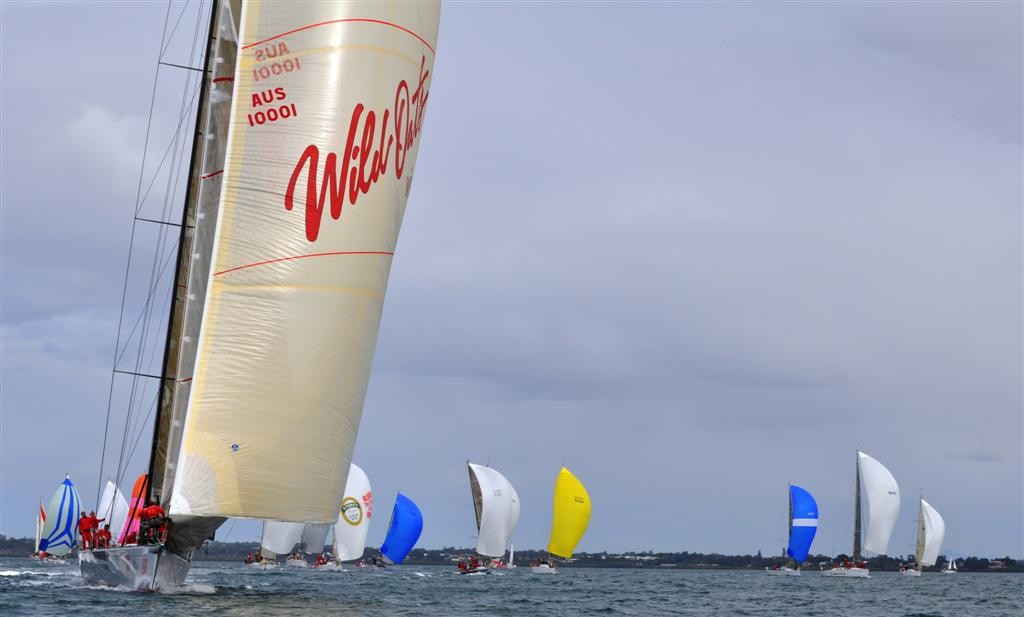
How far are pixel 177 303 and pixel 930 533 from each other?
301ft

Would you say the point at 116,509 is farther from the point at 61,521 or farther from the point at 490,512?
the point at 490,512

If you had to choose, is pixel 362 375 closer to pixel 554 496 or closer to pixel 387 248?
pixel 387 248

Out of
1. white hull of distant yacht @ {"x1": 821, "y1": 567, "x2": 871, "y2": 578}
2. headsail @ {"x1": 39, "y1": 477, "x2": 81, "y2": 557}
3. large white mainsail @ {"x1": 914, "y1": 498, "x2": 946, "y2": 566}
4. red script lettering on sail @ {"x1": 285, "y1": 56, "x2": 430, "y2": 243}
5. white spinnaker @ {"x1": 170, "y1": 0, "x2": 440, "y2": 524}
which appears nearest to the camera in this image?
white spinnaker @ {"x1": 170, "y1": 0, "x2": 440, "y2": 524}

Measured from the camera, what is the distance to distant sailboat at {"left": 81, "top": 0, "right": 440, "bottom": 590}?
2306cm

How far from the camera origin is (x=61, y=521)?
85.2m

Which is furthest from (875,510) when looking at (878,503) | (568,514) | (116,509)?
(116,509)

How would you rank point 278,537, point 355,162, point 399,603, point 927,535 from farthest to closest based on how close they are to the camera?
point 927,535 → point 278,537 → point 399,603 → point 355,162

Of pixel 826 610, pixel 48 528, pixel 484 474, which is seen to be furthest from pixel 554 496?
pixel 826 610

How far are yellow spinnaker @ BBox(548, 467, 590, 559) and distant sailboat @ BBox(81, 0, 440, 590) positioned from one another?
188 feet

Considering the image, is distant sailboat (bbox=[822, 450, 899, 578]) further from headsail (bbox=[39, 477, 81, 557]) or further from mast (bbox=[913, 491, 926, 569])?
headsail (bbox=[39, 477, 81, 557])

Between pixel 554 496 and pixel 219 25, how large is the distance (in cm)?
5928

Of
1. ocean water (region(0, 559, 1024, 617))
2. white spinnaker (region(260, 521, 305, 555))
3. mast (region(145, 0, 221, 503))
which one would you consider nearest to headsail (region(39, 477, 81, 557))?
white spinnaker (region(260, 521, 305, 555))

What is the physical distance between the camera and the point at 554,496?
81.8 meters

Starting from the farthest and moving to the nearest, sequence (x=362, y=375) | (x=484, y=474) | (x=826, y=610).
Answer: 1. (x=484, y=474)
2. (x=826, y=610)
3. (x=362, y=375)
